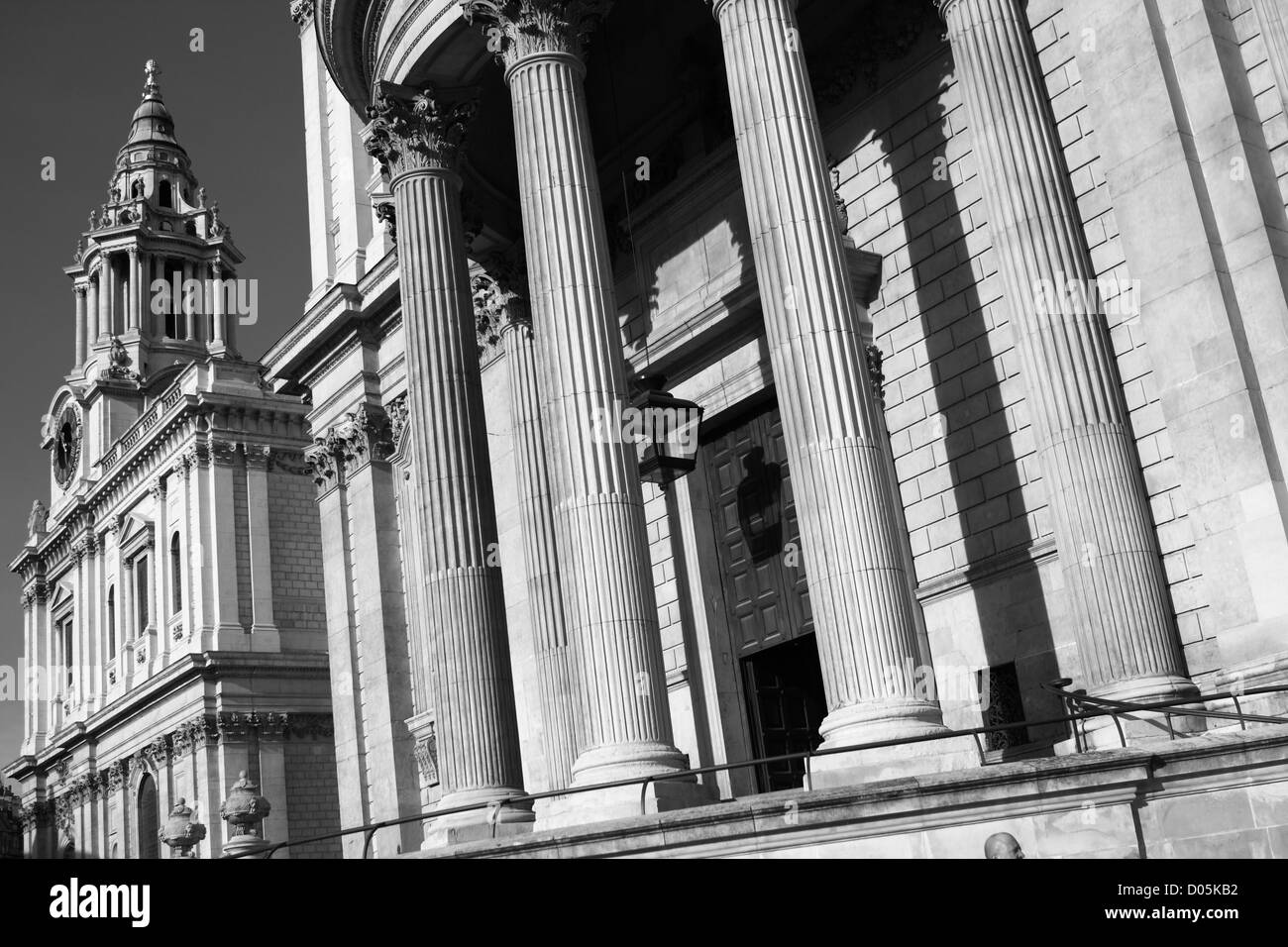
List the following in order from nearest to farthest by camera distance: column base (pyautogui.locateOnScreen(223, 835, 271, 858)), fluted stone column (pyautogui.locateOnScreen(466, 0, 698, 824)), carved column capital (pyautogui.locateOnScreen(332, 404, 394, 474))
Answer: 1. fluted stone column (pyautogui.locateOnScreen(466, 0, 698, 824))
2. column base (pyautogui.locateOnScreen(223, 835, 271, 858))
3. carved column capital (pyautogui.locateOnScreen(332, 404, 394, 474))

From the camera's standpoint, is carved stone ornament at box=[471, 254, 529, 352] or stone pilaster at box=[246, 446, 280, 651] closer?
carved stone ornament at box=[471, 254, 529, 352]

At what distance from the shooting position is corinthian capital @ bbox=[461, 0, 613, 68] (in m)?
19.0

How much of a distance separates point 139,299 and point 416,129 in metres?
48.0

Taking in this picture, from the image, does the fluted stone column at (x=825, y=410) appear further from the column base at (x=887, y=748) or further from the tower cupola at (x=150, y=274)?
the tower cupola at (x=150, y=274)

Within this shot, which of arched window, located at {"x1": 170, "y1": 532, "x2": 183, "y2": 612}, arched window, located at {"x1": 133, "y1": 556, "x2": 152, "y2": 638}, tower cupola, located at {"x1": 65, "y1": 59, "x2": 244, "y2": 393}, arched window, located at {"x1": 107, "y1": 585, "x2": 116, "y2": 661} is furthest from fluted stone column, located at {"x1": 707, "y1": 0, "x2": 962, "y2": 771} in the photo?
tower cupola, located at {"x1": 65, "y1": 59, "x2": 244, "y2": 393}

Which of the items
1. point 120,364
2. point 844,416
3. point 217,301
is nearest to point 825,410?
point 844,416

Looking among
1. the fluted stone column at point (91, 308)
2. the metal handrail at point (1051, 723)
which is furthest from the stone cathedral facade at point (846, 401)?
the fluted stone column at point (91, 308)

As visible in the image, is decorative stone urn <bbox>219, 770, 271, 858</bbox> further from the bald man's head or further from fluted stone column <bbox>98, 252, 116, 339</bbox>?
fluted stone column <bbox>98, 252, 116, 339</bbox>

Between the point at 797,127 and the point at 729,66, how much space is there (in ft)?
4.69

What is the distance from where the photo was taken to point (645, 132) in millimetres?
25547

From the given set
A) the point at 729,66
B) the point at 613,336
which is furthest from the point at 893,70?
the point at 613,336

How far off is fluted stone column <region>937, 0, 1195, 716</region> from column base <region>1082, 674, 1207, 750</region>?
0.07ft

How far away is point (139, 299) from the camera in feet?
213
